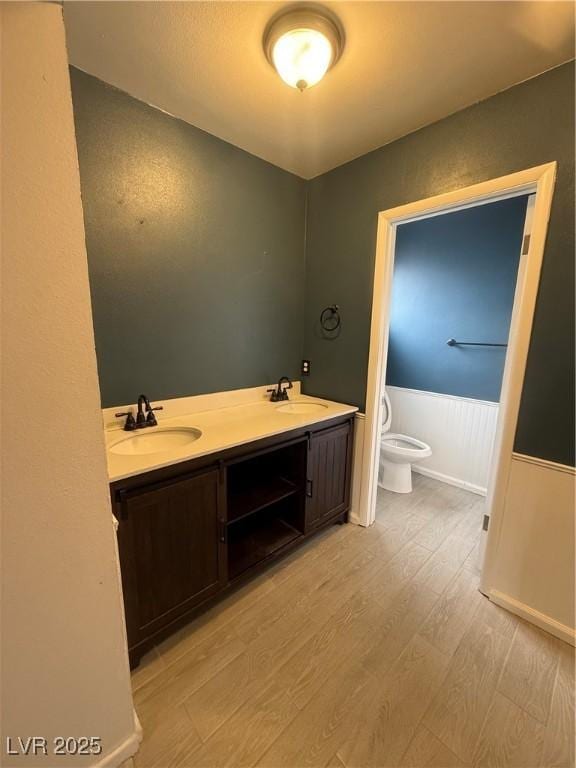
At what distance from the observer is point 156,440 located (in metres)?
1.59

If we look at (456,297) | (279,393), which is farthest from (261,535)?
(456,297)

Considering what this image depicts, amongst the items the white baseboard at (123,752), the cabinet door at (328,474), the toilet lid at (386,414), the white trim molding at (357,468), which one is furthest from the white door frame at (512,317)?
the white baseboard at (123,752)

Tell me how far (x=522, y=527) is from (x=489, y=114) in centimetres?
201

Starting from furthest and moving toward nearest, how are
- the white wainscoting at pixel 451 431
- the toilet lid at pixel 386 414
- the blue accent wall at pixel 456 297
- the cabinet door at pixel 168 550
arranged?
the toilet lid at pixel 386 414 < the white wainscoting at pixel 451 431 < the blue accent wall at pixel 456 297 < the cabinet door at pixel 168 550

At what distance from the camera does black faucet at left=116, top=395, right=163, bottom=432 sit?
1554 millimetres

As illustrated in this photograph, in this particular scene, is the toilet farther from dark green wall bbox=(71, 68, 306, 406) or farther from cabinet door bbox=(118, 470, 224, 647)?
cabinet door bbox=(118, 470, 224, 647)

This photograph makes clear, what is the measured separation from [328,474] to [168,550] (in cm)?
106

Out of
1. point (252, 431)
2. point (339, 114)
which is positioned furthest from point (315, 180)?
point (252, 431)

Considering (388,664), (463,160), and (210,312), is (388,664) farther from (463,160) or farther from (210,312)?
(463,160)

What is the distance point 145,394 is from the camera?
1.68 meters

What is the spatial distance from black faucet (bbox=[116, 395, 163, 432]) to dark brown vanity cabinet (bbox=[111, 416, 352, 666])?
0.49 meters

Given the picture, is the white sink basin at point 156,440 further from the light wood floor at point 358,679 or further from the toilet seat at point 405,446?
the toilet seat at point 405,446

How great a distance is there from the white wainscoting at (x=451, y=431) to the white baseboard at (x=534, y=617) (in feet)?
4.02

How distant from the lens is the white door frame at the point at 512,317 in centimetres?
135
